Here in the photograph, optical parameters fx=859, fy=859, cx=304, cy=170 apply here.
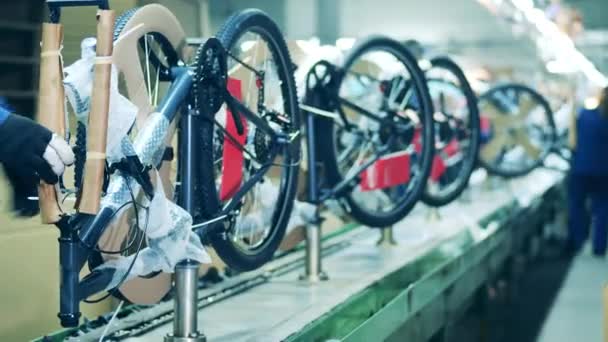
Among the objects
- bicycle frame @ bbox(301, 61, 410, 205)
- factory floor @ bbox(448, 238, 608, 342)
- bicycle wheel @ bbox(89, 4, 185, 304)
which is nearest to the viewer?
bicycle wheel @ bbox(89, 4, 185, 304)

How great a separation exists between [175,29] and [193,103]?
0.72 feet

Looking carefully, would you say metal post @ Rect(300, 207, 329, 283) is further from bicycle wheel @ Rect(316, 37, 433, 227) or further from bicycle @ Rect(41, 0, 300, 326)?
bicycle @ Rect(41, 0, 300, 326)

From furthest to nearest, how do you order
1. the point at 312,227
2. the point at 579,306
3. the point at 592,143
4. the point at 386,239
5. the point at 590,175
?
the point at 590,175 → the point at 592,143 → the point at 579,306 → the point at 386,239 → the point at 312,227

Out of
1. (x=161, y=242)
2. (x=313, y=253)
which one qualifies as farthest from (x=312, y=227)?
(x=161, y=242)

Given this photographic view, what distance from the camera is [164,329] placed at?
2266 millimetres

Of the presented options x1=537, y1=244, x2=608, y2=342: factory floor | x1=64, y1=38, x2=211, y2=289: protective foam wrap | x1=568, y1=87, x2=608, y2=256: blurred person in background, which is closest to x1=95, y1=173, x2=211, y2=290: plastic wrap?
x1=64, y1=38, x2=211, y2=289: protective foam wrap

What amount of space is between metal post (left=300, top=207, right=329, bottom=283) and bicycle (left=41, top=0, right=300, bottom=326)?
52 centimetres

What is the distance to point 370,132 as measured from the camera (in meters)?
3.17

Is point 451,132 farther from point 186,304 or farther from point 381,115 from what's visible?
point 186,304

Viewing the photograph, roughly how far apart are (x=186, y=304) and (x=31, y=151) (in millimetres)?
613

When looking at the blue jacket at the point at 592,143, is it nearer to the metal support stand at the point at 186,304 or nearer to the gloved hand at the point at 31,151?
the metal support stand at the point at 186,304

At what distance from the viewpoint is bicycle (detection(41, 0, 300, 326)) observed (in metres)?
1.71

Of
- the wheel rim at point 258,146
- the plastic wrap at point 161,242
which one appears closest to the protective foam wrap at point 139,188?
the plastic wrap at point 161,242

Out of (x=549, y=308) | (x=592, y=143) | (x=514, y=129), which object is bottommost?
(x=549, y=308)
